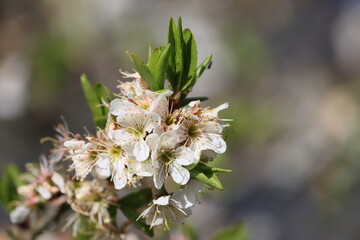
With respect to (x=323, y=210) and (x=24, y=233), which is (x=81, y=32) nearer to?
(x=323, y=210)

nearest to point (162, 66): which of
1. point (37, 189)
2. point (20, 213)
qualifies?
point (37, 189)

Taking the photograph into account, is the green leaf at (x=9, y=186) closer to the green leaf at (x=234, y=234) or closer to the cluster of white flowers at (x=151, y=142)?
the cluster of white flowers at (x=151, y=142)

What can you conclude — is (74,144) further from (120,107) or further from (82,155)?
(120,107)

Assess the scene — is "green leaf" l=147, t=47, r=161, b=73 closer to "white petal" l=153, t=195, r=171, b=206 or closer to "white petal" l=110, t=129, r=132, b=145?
"white petal" l=110, t=129, r=132, b=145

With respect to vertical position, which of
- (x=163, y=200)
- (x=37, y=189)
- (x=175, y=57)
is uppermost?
(x=175, y=57)

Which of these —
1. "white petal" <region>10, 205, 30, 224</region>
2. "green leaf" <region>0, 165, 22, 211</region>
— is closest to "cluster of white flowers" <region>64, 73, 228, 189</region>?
"white petal" <region>10, 205, 30, 224</region>

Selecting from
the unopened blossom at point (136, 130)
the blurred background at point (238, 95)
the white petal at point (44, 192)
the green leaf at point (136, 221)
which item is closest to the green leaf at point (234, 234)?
the green leaf at point (136, 221)
